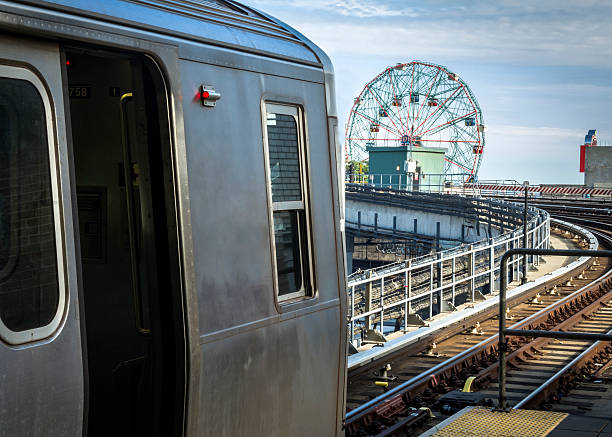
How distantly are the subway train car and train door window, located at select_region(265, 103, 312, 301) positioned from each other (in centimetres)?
1

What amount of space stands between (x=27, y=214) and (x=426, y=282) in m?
20.0

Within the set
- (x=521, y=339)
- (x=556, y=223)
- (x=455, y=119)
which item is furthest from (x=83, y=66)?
Result: (x=455, y=119)

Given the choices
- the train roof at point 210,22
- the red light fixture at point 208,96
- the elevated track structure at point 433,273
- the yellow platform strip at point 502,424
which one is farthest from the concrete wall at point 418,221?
the red light fixture at point 208,96

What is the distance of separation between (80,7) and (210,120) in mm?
953

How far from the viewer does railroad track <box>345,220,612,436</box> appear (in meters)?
8.31

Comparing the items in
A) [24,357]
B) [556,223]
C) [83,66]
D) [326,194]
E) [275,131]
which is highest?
[83,66]

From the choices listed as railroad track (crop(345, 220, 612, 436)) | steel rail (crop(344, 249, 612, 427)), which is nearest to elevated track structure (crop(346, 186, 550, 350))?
railroad track (crop(345, 220, 612, 436))

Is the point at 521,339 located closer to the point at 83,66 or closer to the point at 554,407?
the point at 554,407

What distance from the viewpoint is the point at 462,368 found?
10.6m

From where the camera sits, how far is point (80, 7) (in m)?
3.76

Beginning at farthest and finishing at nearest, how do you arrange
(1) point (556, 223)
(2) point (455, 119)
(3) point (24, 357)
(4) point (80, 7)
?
(2) point (455, 119) → (1) point (556, 223) → (4) point (80, 7) → (3) point (24, 357)

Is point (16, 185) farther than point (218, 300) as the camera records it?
No

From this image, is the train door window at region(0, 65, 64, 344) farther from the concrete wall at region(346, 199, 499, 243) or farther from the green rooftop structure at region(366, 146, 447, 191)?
the green rooftop structure at region(366, 146, 447, 191)

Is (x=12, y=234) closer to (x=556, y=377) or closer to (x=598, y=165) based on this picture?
(x=556, y=377)
